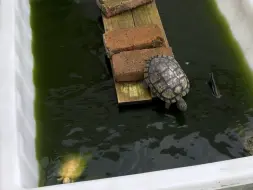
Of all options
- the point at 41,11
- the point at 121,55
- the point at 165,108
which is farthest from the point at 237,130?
the point at 41,11

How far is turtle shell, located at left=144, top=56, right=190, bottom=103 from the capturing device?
199 centimetres

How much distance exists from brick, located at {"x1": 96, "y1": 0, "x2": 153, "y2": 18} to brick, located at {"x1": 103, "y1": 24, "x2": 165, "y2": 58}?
235mm

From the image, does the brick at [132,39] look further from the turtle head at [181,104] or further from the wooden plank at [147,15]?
the turtle head at [181,104]

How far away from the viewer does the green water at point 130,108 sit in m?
1.88

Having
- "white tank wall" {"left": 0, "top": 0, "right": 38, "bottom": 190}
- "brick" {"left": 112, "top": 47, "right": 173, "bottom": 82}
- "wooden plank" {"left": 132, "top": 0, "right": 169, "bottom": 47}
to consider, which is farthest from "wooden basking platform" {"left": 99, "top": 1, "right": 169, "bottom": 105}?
"white tank wall" {"left": 0, "top": 0, "right": 38, "bottom": 190}

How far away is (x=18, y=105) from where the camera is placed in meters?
1.87

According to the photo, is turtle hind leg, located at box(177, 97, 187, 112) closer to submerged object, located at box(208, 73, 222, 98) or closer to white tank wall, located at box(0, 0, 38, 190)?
submerged object, located at box(208, 73, 222, 98)

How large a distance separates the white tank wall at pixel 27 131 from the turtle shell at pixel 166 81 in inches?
21.9

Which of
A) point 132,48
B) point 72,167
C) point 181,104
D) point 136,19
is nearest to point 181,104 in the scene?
point 181,104

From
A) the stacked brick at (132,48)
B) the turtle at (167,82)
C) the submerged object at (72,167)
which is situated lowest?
the submerged object at (72,167)

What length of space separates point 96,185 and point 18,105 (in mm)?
653

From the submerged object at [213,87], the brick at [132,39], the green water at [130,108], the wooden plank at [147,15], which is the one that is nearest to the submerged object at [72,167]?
the green water at [130,108]

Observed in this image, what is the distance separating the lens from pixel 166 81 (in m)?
2.00

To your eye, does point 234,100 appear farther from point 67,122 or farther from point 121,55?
point 67,122
